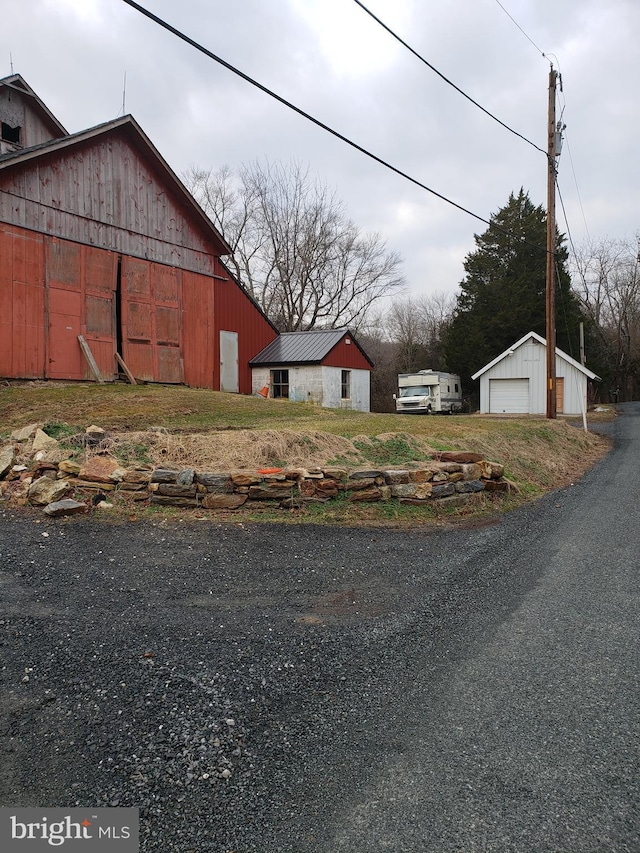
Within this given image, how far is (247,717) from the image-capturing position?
2.90 meters

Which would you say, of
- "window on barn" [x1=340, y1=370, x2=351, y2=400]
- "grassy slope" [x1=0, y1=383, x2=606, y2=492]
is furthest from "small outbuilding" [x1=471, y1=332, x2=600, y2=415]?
"grassy slope" [x1=0, y1=383, x2=606, y2=492]

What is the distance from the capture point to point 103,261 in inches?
634

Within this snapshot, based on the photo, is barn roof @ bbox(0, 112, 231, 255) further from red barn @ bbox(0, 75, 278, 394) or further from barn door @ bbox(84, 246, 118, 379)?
barn door @ bbox(84, 246, 118, 379)

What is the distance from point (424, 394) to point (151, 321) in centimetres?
1907

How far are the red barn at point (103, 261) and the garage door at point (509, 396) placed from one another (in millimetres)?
15766

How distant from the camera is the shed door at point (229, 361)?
20547 millimetres

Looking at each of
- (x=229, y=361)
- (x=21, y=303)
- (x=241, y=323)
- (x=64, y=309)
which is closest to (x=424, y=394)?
(x=241, y=323)

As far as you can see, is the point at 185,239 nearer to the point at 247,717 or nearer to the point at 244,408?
the point at 244,408

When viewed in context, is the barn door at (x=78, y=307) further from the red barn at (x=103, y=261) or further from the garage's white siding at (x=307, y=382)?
the garage's white siding at (x=307, y=382)

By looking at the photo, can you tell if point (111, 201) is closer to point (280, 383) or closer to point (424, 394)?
point (280, 383)

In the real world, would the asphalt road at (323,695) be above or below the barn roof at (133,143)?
below

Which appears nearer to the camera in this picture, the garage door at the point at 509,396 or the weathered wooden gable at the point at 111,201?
the weathered wooden gable at the point at 111,201

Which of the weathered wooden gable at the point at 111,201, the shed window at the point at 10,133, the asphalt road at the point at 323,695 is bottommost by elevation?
the asphalt road at the point at 323,695

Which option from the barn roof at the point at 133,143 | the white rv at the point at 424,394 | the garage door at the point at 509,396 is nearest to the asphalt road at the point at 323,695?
the barn roof at the point at 133,143
